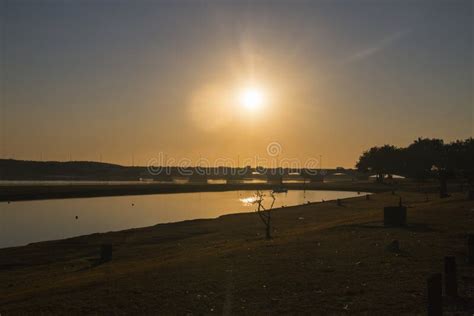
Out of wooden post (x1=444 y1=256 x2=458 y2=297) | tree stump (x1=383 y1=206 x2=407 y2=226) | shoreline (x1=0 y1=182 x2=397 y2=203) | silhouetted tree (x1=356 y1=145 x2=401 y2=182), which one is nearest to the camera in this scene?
wooden post (x1=444 y1=256 x2=458 y2=297)

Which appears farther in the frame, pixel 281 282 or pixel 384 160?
pixel 384 160

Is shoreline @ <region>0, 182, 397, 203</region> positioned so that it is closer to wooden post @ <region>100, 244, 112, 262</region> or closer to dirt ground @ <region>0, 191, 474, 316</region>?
wooden post @ <region>100, 244, 112, 262</region>

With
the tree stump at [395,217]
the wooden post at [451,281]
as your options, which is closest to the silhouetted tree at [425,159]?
the tree stump at [395,217]

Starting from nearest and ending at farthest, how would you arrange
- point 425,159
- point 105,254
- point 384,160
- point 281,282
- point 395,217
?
point 281,282
point 105,254
point 395,217
point 425,159
point 384,160

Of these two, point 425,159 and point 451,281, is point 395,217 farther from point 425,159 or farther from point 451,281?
point 425,159

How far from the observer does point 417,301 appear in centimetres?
1147

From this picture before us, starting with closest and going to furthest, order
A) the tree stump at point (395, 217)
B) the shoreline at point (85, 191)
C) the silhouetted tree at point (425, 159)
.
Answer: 1. the tree stump at point (395, 217)
2. the silhouetted tree at point (425, 159)
3. the shoreline at point (85, 191)

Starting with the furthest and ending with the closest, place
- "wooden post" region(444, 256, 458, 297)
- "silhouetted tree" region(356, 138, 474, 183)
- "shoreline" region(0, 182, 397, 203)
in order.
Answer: "shoreline" region(0, 182, 397, 203)
"silhouetted tree" region(356, 138, 474, 183)
"wooden post" region(444, 256, 458, 297)

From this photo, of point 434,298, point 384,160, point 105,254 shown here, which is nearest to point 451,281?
point 434,298

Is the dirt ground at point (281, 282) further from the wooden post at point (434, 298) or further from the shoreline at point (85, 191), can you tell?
the shoreline at point (85, 191)

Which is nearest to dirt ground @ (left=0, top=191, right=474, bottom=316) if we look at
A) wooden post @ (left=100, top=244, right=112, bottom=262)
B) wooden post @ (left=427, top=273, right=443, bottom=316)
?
wooden post @ (left=427, top=273, right=443, bottom=316)

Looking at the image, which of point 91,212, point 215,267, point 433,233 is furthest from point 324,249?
point 91,212

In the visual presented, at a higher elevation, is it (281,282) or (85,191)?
(281,282)

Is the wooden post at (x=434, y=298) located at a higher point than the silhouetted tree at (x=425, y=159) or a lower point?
lower
